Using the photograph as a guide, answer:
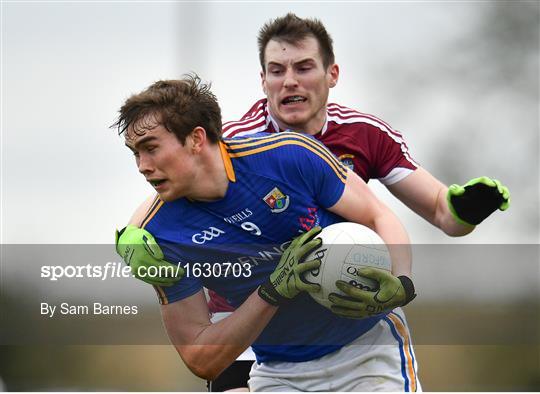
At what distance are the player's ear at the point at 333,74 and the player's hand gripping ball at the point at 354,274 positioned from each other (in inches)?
55.6

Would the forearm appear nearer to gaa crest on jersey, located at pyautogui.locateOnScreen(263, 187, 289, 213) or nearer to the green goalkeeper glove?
the green goalkeeper glove

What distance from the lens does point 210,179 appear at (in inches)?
192

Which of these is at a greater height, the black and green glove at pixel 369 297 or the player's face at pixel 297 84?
the player's face at pixel 297 84

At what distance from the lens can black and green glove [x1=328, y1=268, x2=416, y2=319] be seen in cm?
477

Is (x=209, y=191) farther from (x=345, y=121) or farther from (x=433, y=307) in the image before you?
(x=433, y=307)

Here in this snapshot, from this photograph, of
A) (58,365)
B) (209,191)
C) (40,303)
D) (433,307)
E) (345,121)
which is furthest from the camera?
(433,307)

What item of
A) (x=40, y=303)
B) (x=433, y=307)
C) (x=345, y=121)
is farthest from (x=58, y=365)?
(x=345, y=121)

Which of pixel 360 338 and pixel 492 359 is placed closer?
pixel 360 338

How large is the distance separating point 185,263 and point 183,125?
2.18ft

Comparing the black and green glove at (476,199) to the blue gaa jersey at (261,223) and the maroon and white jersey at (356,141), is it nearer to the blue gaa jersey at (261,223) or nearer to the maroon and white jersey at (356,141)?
the maroon and white jersey at (356,141)

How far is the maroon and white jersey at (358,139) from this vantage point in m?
5.77

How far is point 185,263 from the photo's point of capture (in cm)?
502

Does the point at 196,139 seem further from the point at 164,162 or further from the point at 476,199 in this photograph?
the point at 476,199

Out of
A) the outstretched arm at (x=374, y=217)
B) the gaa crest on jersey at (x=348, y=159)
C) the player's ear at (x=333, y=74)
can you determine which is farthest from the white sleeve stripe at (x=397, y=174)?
the outstretched arm at (x=374, y=217)
